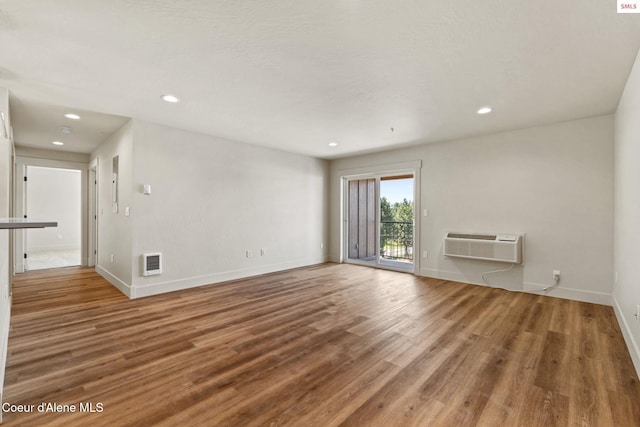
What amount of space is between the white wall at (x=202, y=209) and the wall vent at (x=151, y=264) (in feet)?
0.24

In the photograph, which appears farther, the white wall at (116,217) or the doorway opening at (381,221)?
the doorway opening at (381,221)

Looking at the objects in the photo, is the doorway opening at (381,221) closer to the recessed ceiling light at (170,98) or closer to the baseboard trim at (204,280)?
the baseboard trim at (204,280)

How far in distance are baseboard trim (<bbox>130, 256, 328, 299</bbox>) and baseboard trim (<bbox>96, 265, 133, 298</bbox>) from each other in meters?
0.16

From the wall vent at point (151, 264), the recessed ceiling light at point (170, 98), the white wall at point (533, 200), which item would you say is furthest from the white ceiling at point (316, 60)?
the wall vent at point (151, 264)

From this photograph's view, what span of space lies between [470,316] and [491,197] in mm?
2163

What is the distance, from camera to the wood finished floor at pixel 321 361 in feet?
5.50

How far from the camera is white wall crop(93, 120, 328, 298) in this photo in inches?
158

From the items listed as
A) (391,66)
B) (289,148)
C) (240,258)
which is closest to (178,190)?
(240,258)

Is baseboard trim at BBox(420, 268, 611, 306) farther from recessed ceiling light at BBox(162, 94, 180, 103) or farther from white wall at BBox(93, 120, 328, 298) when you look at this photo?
recessed ceiling light at BBox(162, 94, 180, 103)

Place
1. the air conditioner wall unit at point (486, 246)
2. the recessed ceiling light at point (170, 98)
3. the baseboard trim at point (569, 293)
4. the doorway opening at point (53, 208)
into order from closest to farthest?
1. the recessed ceiling light at point (170, 98)
2. the baseboard trim at point (569, 293)
3. the air conditioner wall unit at point (486, 246)
4. the doorway opening at point (53, 208)

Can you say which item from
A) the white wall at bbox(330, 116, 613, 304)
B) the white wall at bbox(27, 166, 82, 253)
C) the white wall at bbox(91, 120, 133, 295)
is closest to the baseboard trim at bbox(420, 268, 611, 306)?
the white wall at bbox(330, 116, 613, 304)

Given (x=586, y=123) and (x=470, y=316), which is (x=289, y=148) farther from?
(x=586, y=123)

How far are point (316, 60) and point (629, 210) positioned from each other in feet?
9.92

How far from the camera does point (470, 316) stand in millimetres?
3248
